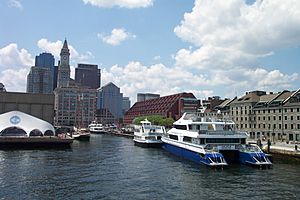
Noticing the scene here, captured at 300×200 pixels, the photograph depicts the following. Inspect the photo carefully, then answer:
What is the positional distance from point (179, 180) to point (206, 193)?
23.3 feet

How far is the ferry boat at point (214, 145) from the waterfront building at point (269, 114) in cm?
3999

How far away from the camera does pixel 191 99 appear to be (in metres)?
182

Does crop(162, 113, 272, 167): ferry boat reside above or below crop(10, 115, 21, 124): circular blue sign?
below

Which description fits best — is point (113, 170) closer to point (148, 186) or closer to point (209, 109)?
point (148, 186)

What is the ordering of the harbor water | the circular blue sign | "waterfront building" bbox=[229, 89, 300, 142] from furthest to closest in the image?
the circular blue sign → "waterfront building" bbox=[229, 89, 300, 142] → the harbor water

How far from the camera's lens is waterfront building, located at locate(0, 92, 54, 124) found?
142 meters

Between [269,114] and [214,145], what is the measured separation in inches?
2192

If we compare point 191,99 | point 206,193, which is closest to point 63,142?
point 206,193

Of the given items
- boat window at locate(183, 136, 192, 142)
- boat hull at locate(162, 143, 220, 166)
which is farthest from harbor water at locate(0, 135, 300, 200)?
boat window at locate(183, 136, 192, 142)

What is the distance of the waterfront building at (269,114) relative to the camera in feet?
318

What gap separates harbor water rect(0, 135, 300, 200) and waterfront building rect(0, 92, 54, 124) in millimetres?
92040

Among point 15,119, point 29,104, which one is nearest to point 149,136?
point 15,119

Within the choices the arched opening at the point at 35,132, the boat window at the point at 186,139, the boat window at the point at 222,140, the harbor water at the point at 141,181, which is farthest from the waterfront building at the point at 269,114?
the arched opening at the point at 35,132

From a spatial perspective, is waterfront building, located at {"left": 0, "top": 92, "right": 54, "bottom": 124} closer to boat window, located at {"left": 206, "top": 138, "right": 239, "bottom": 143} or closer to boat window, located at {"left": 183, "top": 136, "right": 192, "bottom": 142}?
boat window, located at {"left": 183, "top": 136, "right": 192, "bottom": 142}
